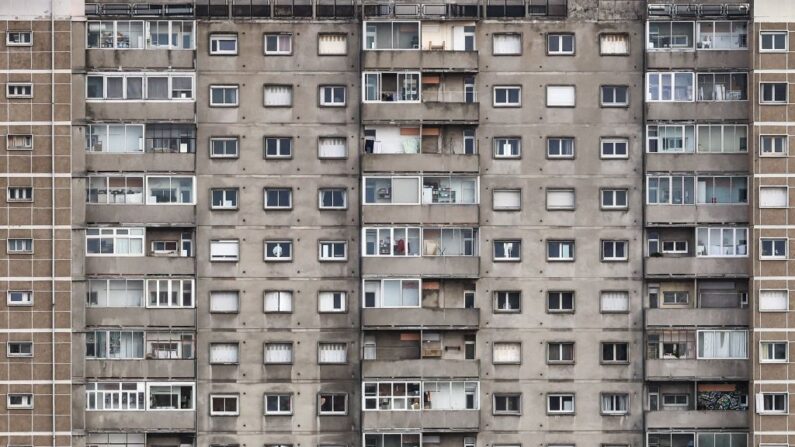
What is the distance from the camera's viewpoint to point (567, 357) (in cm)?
7875

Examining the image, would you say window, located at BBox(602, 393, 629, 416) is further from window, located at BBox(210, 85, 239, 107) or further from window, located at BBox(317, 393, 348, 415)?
window, located at BBox(210, 85, 239, 107)

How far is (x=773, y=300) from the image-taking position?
77.1 metres

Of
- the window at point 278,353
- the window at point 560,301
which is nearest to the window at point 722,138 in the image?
the window at point 560,301

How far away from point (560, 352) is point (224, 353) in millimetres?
17768

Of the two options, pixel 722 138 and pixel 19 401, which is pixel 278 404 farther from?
pixel 722 138

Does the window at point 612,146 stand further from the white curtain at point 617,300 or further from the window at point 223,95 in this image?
the window at point 223,95

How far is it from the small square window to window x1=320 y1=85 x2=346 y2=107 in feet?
16.9

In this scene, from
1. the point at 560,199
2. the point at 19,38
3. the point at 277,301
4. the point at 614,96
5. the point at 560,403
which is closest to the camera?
the point at 19,38

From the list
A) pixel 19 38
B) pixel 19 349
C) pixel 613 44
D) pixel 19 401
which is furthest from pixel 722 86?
pixel 19 401

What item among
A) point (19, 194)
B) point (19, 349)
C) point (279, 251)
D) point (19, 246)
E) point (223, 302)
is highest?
point (19, 194)

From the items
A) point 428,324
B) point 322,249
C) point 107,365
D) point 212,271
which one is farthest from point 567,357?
point 107,365

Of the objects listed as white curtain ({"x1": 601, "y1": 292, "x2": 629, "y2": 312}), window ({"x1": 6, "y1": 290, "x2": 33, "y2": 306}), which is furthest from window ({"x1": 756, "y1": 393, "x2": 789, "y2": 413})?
window ({"x1": 6, "y1": 290, "x2": 33, "y2": 306})

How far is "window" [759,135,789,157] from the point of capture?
7719cm

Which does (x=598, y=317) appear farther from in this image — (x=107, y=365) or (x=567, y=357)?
(x=107, y=365)
